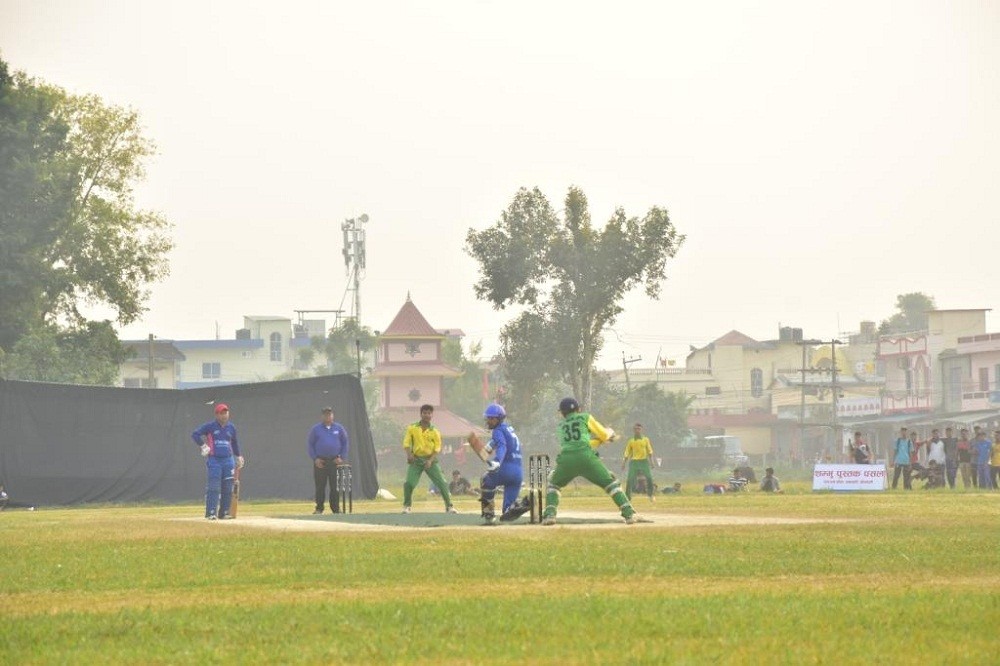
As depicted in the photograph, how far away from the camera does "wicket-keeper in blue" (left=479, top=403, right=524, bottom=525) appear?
24641mm

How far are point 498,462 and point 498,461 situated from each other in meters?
0.01

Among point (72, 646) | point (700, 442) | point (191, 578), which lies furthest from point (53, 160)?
point (700, 442)

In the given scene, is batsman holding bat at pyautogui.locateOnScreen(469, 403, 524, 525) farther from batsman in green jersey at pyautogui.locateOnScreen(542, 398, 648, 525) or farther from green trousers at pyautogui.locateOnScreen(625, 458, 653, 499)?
green trousers at pyautogui.locateOnScreen(625, 458, 653, 499)

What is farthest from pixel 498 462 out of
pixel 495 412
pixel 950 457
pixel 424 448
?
pixel 950 457

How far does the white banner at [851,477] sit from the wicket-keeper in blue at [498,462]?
1030 inches

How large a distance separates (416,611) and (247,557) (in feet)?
20.3

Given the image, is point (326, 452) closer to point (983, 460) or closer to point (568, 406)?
point (568, 406)

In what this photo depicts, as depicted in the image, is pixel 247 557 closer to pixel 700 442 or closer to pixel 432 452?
pixel 432 452

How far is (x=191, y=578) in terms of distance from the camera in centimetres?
1553

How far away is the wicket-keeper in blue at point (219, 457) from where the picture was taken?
28.8 metres

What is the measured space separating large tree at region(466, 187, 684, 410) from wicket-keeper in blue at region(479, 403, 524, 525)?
46077mm

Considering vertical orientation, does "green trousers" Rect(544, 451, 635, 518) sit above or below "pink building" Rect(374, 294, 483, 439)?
below

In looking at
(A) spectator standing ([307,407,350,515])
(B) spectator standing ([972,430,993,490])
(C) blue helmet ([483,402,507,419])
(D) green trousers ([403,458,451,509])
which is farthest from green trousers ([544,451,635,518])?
(B) spectator standing ([972,430,993,490])

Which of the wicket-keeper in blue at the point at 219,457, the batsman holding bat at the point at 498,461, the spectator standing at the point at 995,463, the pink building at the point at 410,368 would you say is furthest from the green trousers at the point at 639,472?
the pink building at the point at 410,368
